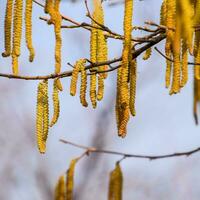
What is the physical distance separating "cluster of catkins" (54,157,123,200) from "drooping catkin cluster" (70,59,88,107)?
58 centimetres

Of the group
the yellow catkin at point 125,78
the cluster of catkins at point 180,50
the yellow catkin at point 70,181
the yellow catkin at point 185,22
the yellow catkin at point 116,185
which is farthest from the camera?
the yellow catkin at point 70,181

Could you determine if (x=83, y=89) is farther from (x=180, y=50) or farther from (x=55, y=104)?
(x=180, y=50)

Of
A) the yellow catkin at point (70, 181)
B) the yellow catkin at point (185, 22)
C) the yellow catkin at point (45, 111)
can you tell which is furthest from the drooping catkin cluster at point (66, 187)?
the yellow catkin at point (185, 22)

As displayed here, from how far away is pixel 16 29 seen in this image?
1.90m

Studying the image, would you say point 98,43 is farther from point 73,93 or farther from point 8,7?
point 8,7

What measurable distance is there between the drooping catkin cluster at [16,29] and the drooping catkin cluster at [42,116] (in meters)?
0.19

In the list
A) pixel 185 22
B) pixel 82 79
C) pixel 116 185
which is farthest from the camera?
pixel 116 185

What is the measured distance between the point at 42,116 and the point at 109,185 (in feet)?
2.04

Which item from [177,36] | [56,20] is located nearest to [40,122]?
[56,20]

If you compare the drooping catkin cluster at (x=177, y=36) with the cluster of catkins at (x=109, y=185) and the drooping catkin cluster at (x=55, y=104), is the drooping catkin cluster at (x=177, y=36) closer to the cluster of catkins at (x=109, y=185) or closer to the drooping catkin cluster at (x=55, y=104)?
the drooping catkin cluster at (x=55, y=104)

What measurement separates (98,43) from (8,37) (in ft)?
1.01

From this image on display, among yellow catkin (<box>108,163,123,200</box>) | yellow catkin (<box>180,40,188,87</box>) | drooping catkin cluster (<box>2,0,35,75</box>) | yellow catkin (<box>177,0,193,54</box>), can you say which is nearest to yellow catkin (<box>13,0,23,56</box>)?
drooping catkin cluster (<box>2,0,35,75</box>)

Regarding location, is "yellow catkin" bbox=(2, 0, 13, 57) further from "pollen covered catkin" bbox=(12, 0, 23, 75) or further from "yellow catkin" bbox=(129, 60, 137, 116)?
"yellow catkin" bbox=(129, 60, 137, 116)

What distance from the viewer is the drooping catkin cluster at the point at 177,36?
4.16 feet
